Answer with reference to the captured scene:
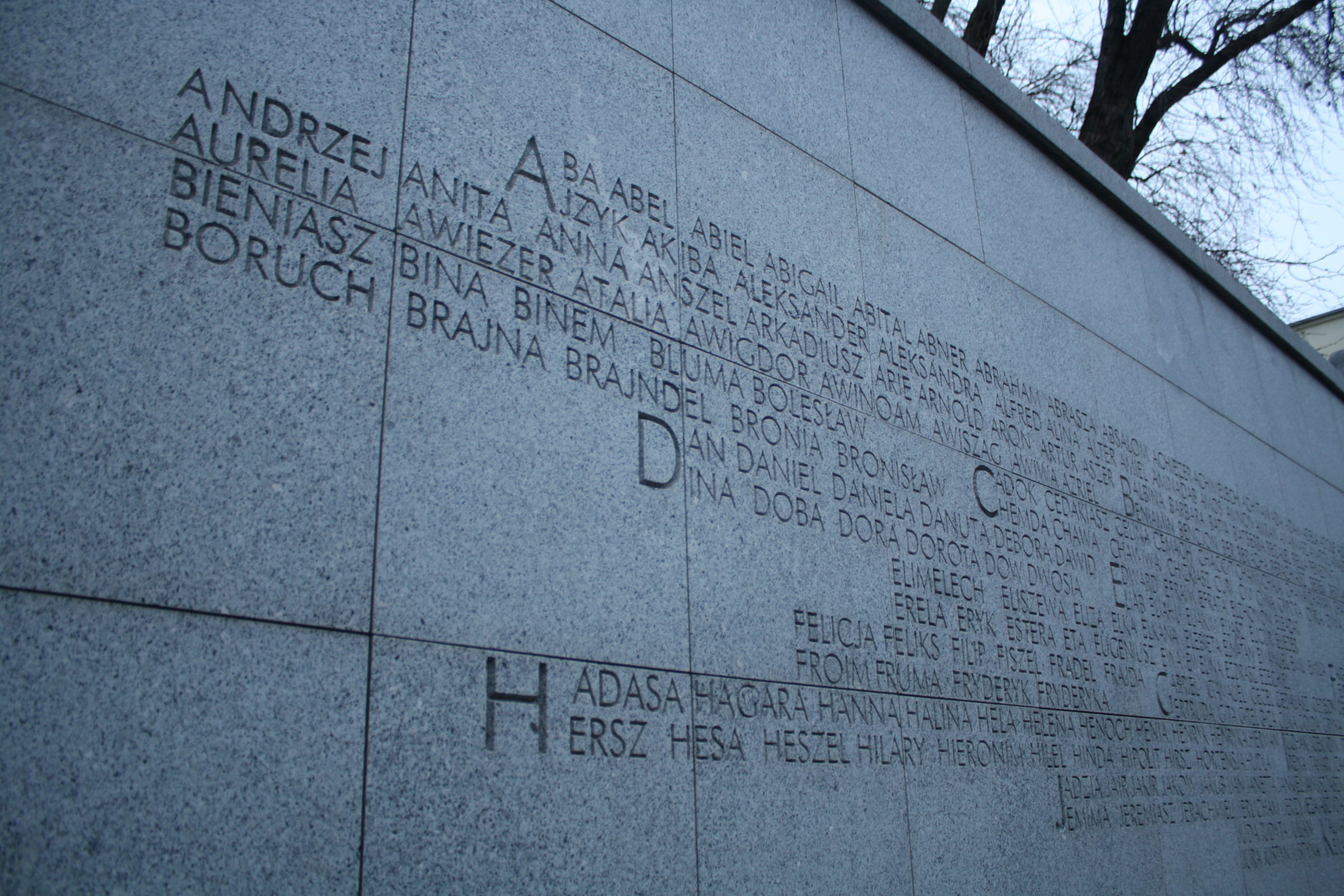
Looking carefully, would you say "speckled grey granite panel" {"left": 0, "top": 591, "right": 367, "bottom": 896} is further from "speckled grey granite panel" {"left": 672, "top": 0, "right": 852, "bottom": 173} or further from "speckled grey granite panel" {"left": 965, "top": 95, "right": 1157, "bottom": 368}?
"speckled grey granite panel" {"left": 965, "top": 95, "right": 1157, "bottom": 368}

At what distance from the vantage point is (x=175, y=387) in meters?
3.15

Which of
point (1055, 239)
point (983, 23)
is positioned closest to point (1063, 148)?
point (1055, 239)

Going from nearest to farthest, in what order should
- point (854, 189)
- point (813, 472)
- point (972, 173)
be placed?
point (813, 472), point (854, 189), point (972, 173)

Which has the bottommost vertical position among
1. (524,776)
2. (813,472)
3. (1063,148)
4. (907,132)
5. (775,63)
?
(524,776)

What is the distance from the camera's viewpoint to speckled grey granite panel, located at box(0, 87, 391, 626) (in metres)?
2.89

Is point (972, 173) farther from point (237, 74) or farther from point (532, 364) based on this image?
point (237, 74)

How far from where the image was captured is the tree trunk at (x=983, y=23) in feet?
38.8

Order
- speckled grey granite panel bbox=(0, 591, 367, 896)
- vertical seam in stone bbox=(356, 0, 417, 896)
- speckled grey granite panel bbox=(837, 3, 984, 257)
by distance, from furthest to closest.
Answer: speckled grey granite panel bbox=(837, 3, 984, 257)
vertical seam in stone bbox=(356, 0, 417, 896)
speckled grey granite panel bbox=(0, 591, 367, 896)

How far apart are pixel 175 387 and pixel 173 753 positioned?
41.5 inches

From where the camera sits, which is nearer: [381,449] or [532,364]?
[381,449]

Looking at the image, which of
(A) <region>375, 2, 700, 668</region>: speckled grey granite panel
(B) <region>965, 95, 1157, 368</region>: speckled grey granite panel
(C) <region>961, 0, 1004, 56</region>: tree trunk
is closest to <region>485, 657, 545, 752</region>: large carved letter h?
(A) <region>375, 2, 700, 668</region>: speckled grey granite panel

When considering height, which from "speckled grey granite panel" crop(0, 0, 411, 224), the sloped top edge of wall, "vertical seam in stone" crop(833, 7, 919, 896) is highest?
the sloped top edge of wall

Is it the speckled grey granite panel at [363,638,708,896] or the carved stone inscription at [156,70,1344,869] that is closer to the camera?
the speckled grey granite panel at [363,638,708,896]

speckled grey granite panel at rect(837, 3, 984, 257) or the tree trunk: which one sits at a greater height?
the tree trunk
